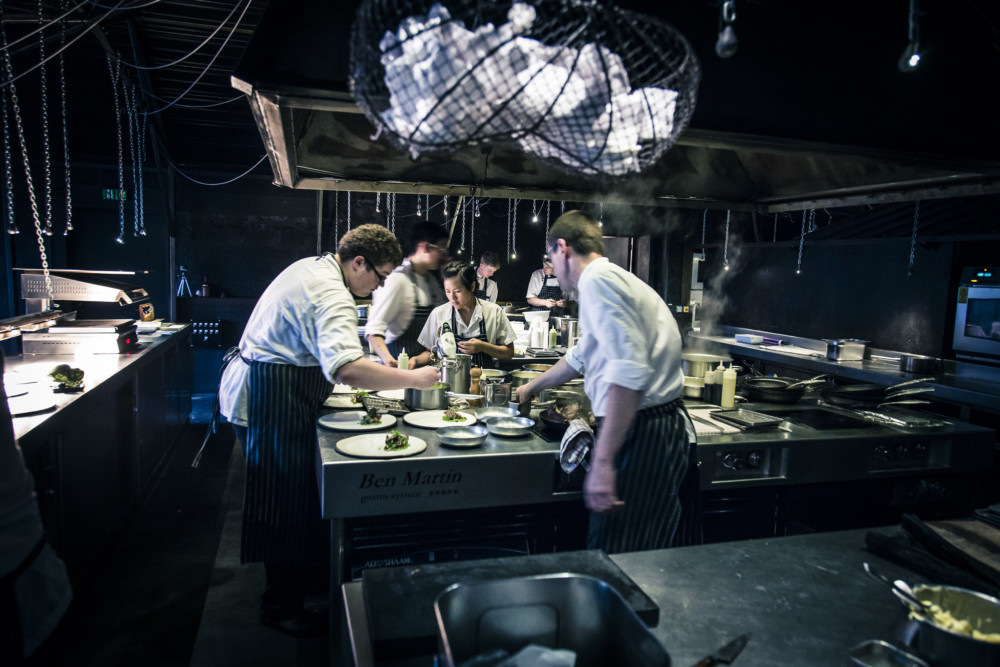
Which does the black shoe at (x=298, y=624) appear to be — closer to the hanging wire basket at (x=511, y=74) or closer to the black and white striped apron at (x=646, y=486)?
the black and white striped apron at (x=646, y=486)

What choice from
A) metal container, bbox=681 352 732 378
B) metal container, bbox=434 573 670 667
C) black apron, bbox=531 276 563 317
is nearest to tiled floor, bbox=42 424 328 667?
metal container, bbox=434 573 670 667

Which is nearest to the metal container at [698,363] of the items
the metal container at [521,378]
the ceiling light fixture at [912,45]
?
the metal container at [521,378]

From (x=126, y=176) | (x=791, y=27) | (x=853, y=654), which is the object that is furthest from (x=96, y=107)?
(x=853, y=654)

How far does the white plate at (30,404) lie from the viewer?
2.40m

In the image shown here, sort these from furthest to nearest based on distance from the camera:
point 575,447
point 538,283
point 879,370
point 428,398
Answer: point 538,283 < point 879,370 < point 428,398 < point 575,447

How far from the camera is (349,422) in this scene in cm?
241

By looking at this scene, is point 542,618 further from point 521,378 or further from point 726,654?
point 521,378

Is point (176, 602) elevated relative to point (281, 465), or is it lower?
lower

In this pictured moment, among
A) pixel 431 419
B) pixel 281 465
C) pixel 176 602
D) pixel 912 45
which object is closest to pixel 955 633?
pixel 912 45

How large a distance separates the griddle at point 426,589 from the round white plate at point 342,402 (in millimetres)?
1672

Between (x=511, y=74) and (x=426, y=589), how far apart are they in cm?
93

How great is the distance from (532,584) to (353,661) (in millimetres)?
347

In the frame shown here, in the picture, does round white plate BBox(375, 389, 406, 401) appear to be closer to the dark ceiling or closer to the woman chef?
the woman chef

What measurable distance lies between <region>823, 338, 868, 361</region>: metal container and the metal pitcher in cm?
375
